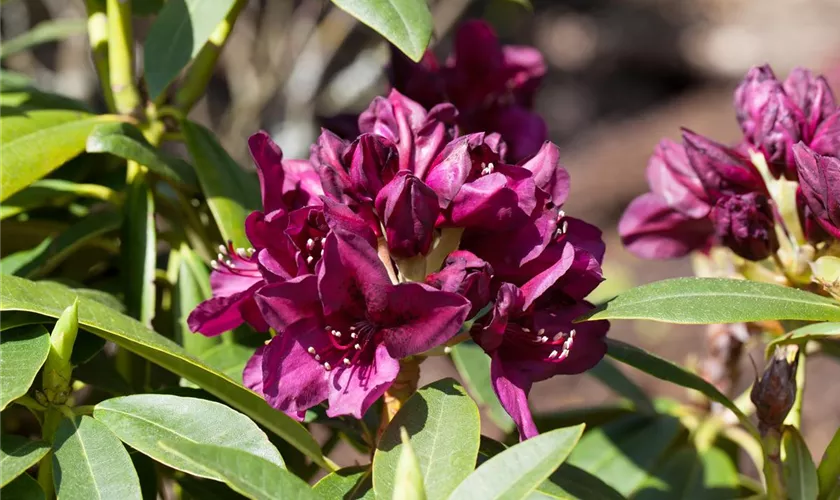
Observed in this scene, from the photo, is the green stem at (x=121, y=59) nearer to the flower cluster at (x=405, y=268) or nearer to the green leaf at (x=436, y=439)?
the flower cluster at (x=405, y=268)

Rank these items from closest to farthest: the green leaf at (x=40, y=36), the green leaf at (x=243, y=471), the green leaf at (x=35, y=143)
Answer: the green leaf at (x=243, y=471) < the green leaf at (x=35, y=143) < the green leaf at (x=40, y=36)

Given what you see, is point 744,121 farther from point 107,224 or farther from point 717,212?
point 107,224

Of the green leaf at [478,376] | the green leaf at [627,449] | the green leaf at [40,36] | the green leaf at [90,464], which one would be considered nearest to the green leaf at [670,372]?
Result: the green leaf at [478,376]

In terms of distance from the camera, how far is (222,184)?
1149 mm

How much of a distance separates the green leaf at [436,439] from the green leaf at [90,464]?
8.3 inches

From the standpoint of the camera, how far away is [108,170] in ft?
4.34

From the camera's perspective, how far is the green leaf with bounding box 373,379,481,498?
777mm

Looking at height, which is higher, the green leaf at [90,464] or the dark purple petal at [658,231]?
the dark purple petal at [658,231]

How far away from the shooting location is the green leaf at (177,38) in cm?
109

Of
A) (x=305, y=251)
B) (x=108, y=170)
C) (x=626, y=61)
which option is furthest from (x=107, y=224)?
(x=626, y=61)

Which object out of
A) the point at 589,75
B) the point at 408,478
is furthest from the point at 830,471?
the point at 589,75

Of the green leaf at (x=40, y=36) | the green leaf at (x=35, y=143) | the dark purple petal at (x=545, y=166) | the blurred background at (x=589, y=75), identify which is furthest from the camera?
the blurred background at (x=589, y=75)

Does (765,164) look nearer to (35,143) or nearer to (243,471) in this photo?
(243,471)

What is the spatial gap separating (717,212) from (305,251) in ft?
1.62
